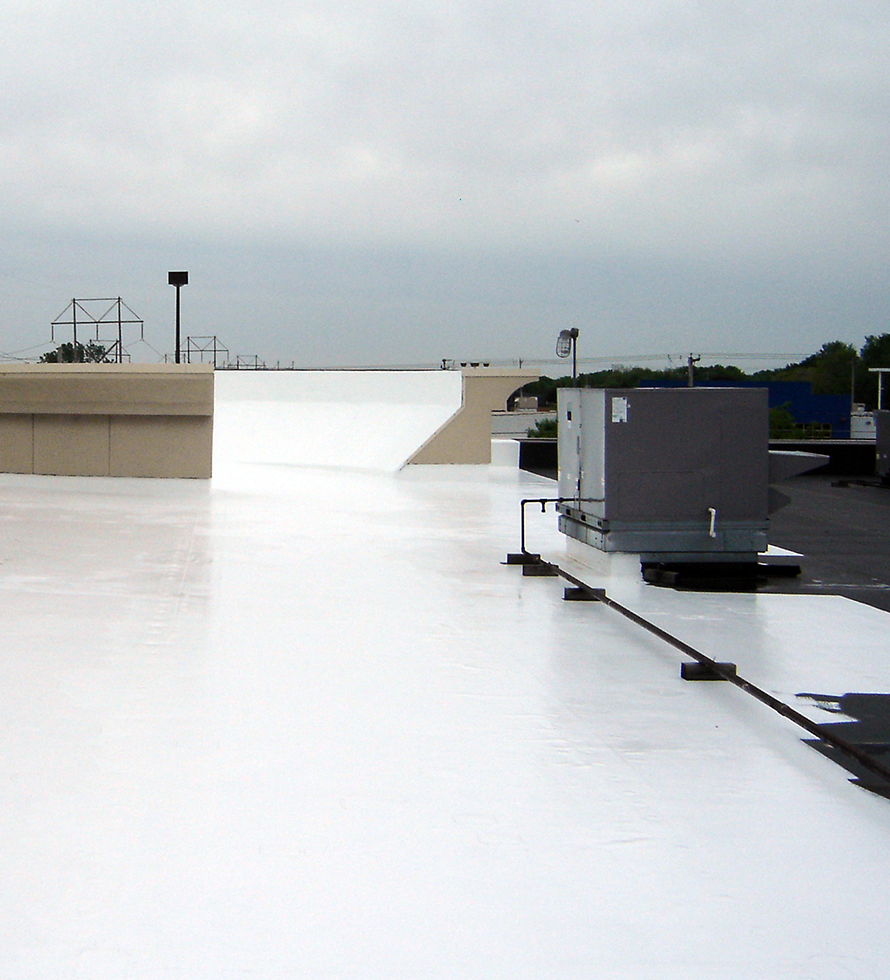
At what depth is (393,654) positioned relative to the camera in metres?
6.27

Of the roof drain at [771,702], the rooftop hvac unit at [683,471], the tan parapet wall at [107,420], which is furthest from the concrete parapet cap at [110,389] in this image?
the roof drain at [771,702]

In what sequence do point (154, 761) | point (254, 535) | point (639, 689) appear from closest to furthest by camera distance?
point (154, 761) < point (639, 689) < point (254, 535)

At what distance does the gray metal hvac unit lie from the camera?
8875 millimetres

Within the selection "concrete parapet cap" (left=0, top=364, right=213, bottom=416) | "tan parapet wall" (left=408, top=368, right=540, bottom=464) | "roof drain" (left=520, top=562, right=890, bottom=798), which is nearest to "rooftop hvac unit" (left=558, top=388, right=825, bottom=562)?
"roof drain" (left=520, top=562, right=890, bottom=798)

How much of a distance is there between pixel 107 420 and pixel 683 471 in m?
12.6

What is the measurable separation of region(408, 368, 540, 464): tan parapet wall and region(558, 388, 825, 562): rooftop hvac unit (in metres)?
14.0

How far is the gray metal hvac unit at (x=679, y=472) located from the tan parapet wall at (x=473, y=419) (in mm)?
14024

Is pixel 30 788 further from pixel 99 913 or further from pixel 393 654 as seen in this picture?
pixel 393 654

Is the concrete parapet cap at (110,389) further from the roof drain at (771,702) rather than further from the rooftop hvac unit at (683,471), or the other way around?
the roof drain at (771,702)

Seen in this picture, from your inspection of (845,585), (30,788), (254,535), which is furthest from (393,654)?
(254,535)

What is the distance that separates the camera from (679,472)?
8969 mm

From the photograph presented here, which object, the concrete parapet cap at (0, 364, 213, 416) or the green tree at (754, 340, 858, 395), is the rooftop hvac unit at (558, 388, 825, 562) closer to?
the concrete parapet cap at (0, 364, 213, 416)

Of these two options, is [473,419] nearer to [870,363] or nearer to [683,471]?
[683,471]

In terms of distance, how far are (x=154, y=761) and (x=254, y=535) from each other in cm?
752
